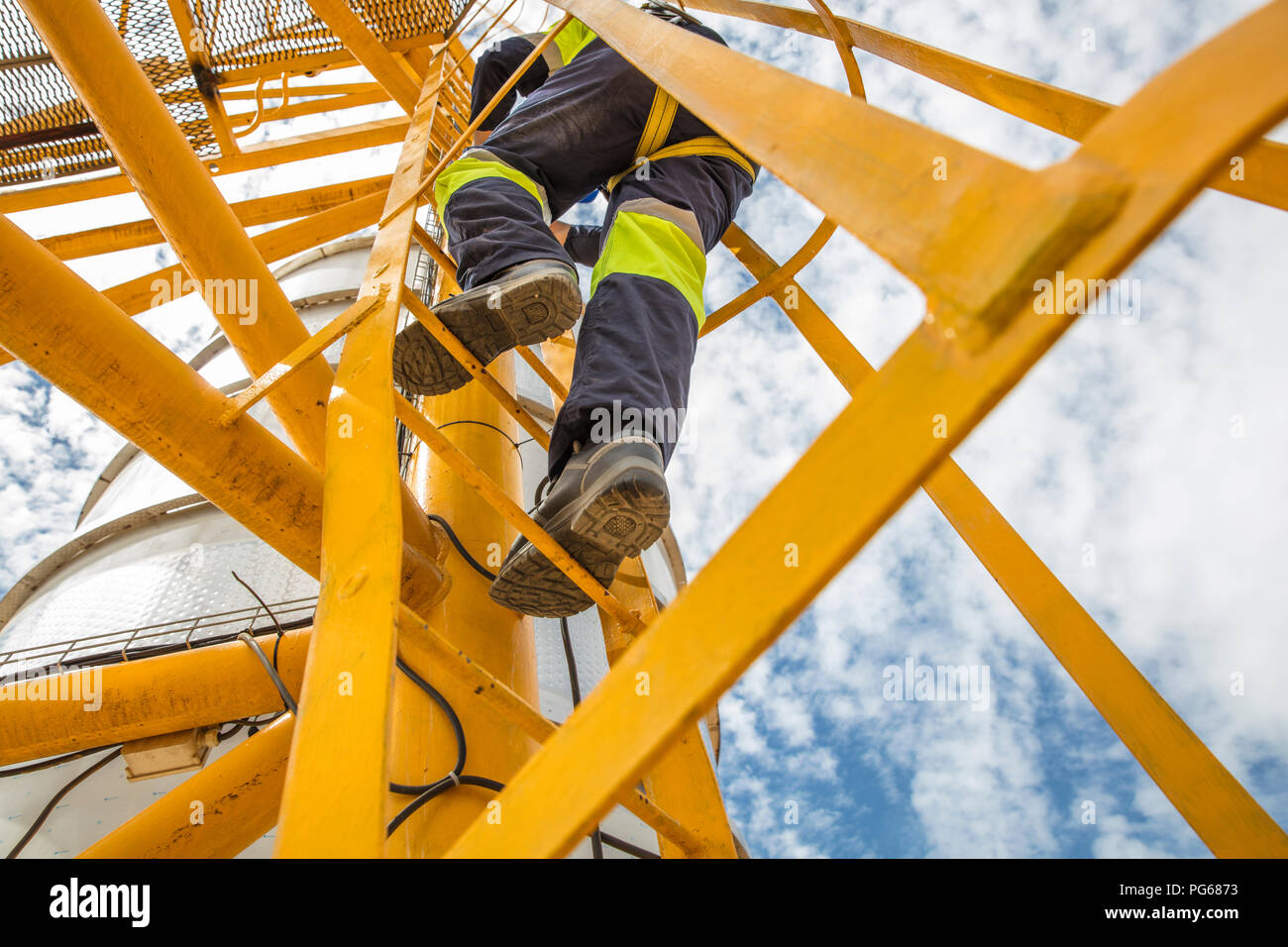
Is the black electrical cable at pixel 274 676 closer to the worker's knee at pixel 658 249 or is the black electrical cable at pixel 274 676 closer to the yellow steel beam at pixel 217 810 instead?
the yellow steel beam at pixel 217 810

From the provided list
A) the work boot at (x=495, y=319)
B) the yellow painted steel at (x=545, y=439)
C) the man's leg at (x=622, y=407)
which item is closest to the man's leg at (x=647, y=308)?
the man's leg at (x=622, y=407)

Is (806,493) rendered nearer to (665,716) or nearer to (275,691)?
(665,716)

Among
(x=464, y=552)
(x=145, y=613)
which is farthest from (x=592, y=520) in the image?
(x=145, y=613)

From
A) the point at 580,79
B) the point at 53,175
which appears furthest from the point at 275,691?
the point at 53,175

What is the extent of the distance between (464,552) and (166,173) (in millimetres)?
1345

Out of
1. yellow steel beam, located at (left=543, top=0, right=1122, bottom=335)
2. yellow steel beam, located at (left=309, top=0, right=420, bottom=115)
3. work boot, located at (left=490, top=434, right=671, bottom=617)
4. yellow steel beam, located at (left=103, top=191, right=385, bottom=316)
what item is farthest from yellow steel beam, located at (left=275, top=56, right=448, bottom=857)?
yellow steel beam, located at (left=309, top=0, right=420, bottom=115)

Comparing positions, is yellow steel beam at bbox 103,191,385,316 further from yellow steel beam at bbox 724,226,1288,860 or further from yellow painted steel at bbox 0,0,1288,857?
yellow steel beam at bbox 724,226,1288,860

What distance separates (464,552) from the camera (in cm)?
288

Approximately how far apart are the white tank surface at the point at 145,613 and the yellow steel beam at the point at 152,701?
0.35 feet

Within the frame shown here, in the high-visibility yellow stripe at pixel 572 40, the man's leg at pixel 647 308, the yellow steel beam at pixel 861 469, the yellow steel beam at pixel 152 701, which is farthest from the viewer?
the high-visibility yellow stripe at pixel 572 40

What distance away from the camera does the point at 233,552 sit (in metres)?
3.94

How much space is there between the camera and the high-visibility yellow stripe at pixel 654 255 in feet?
8.65

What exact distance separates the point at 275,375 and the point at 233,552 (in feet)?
7.58

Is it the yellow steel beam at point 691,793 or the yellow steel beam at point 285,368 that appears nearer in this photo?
the yellow steel beam at point 285,368
